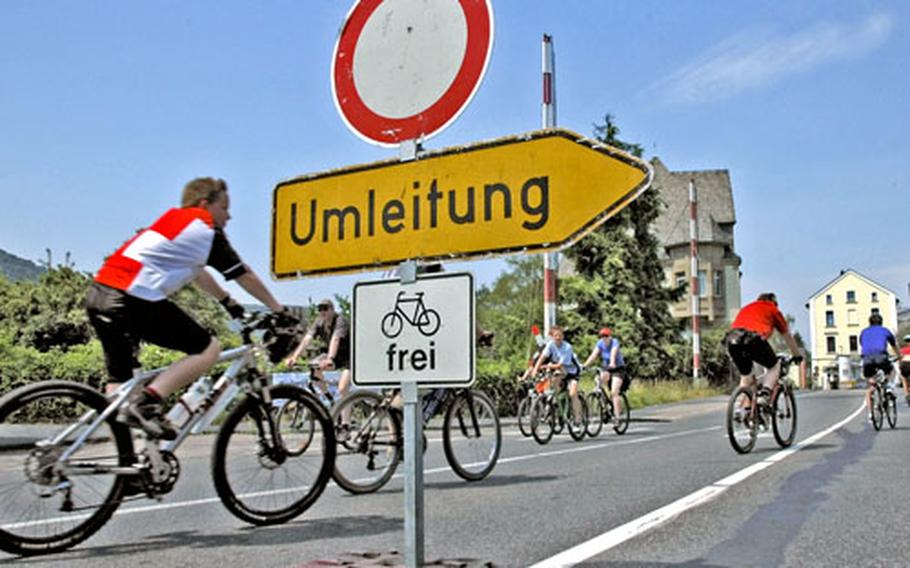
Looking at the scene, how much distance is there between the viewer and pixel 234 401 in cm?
466

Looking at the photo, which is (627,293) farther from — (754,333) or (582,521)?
(582,521)

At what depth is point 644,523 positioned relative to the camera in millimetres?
4914

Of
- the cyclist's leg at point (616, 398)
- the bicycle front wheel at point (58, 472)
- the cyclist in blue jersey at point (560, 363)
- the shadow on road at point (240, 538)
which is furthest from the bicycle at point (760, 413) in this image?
the bicycle front wheel at point (58, 472)

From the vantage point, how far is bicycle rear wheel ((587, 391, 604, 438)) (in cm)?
1437

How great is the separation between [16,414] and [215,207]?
130 cm

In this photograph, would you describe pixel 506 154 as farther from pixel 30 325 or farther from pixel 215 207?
pixel 30 325

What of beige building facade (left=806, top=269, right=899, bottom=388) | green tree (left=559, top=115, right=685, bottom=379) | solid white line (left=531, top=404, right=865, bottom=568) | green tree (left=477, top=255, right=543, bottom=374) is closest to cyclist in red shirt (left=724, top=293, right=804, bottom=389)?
solid white line (left=531, top=404, right=865, bottom=568)

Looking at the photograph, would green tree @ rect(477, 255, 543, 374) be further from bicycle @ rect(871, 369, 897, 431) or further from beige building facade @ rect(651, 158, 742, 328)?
bicycle @ rect(871, 369, 897, 431)

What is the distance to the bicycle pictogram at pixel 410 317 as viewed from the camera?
299cm

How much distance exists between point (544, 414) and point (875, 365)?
5.49 meters

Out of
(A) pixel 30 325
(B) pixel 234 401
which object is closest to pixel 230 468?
(B) pixel 234 401

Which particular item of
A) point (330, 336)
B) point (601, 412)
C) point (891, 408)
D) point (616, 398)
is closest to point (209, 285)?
point (330, 336)

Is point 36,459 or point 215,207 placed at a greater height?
point 215,207

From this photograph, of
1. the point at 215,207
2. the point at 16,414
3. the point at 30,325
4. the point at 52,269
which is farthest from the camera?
the point at 52,269
